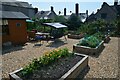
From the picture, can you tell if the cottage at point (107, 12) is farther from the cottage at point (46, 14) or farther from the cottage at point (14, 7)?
the cottage at point (46, 14)

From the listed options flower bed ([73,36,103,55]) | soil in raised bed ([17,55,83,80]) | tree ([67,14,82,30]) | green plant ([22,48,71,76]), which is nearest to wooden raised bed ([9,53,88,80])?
soil in raised bed ([17,55,83,80])

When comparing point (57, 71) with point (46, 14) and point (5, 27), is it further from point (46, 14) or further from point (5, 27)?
point (46, 14)

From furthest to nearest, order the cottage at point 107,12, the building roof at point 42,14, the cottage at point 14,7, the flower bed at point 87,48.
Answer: the building roof at point 42,14
the cottage at point 107,12
the cottage at point 14,7
the flower bed at point 87,48

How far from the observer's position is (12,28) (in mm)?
11438

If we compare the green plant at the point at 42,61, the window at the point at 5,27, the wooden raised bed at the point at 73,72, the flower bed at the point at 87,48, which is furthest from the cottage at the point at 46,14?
the wooden raised bed at the point at 73,72

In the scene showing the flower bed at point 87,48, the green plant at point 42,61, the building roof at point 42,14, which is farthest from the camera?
the building roof at point 42,14

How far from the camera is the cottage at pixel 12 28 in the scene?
36.0 ft

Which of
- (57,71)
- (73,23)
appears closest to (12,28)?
(57,71)

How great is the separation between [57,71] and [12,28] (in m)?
7.61

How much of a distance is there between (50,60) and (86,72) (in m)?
1.57

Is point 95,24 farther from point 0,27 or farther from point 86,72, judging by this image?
point 86,72

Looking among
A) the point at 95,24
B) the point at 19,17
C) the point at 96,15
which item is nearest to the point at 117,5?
the point at 96,15

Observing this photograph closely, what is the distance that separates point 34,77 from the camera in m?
4.46

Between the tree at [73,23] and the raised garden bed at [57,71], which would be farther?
the tree at [73,23]
